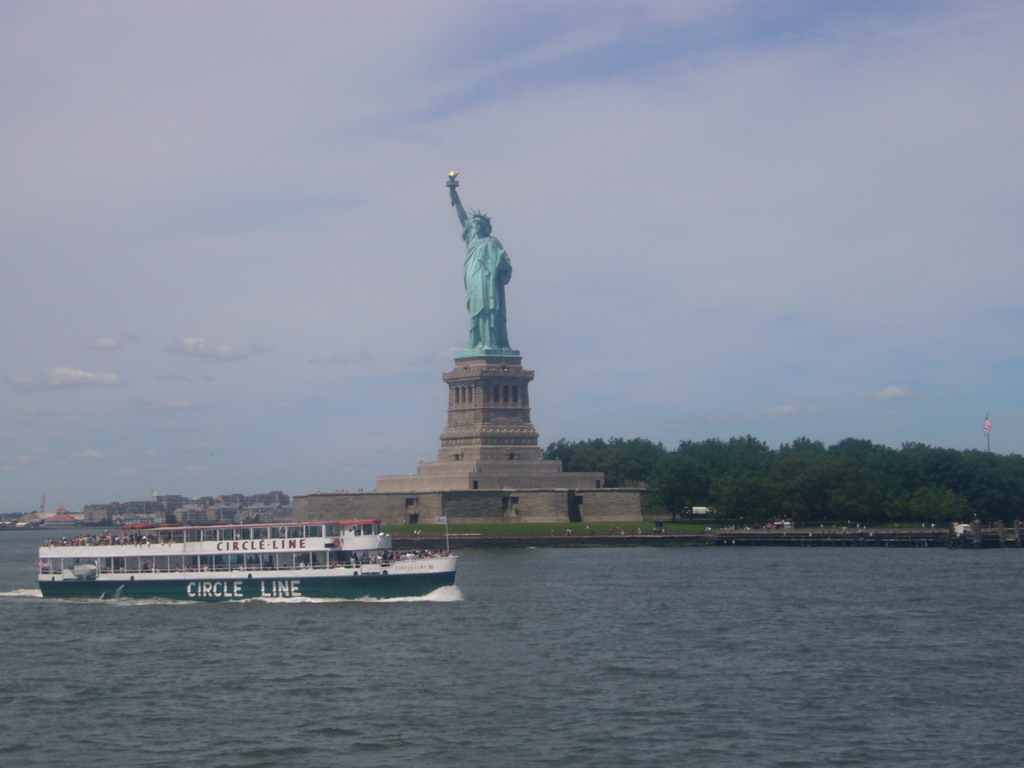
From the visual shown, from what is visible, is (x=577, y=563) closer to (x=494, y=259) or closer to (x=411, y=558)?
(x=411, y=558)

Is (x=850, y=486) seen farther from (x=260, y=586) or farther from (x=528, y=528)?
(x=260, y=586)

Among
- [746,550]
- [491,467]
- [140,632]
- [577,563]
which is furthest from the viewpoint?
[491,467]

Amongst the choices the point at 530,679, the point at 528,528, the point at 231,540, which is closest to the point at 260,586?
the point at 231,540

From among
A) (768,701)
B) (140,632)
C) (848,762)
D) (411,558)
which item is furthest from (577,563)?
(848,762)

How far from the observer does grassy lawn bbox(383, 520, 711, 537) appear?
399 feet

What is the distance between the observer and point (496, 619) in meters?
61.8

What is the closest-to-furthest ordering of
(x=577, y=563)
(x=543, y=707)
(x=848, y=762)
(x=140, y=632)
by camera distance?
(x=848, y=762), (x=543, y=707), (x=140, y=632), (x=577, y=563)

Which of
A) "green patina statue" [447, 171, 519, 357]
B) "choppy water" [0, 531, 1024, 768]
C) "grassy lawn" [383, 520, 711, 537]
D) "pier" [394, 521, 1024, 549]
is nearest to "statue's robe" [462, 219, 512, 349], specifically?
"green patina statue" [447, 171, 519, 357]

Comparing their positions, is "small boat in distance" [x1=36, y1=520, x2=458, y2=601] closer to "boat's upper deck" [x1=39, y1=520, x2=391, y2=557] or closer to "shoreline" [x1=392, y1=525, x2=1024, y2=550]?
"boat's upper deck" [x1=39, y1=520, x2=391, y2=557]

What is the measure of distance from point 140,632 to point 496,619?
545 inches

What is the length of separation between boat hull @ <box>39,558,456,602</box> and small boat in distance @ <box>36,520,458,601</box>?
0.04 metres

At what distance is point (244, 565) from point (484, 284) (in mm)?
67296

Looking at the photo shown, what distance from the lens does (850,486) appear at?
12875 centimetres

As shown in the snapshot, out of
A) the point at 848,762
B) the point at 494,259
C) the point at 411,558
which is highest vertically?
A: the point at 494,259
